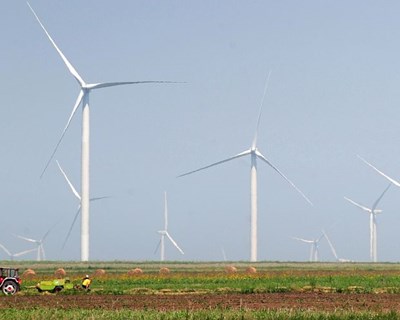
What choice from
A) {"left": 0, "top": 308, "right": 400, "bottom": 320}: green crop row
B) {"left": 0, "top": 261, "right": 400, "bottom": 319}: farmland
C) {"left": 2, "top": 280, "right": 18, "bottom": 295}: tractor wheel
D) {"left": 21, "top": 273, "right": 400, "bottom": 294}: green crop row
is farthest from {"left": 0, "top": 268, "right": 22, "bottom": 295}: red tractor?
{"left": 0, "top": 308, "right": 400, "bottom": 320}: green crop row

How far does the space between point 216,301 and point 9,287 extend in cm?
1354

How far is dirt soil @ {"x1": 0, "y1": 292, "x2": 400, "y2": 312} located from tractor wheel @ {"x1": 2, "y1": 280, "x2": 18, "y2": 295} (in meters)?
1.88

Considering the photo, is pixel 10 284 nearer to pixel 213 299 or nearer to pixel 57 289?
pixel 57 289

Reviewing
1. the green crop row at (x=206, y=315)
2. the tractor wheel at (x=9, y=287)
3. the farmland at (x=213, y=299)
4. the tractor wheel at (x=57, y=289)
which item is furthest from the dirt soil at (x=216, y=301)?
the green crop row at (x=206, y=315)

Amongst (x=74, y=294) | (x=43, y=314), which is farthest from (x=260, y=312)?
(x=74, y=294)

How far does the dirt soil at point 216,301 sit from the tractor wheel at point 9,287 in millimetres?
1877

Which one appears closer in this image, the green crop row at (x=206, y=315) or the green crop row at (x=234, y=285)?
the green crop row at (x=206, y=315)

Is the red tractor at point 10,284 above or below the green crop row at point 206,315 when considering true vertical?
above

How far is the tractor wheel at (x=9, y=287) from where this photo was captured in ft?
171

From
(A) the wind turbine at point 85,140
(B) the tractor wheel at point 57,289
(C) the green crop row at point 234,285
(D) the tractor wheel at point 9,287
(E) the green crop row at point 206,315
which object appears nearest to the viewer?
(E) the green crop row at point 206,315

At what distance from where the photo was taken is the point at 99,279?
66.6 meters

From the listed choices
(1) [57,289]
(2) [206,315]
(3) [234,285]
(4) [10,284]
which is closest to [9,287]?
(4) [10,284]

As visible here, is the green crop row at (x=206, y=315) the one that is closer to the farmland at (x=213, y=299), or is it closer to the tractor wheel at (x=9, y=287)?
the farmland at (x=213, y=299)

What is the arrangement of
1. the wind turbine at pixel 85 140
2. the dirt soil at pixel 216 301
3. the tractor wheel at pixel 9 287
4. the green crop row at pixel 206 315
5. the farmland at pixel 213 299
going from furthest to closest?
the wind turbine at pixel 85 140 < the tractor wheel at pixel 9 287 < the dirt soil at pixel 216 301 < the farmland at pixel 213 299 < the green crop row at pixel 206 315
